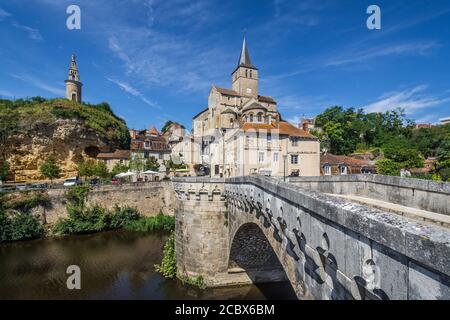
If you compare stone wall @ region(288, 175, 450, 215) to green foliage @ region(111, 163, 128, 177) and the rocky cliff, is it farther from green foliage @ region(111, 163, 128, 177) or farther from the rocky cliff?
the rocky cliff

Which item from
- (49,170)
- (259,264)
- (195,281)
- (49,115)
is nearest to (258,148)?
(259,264)

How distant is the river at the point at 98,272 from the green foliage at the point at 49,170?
11.4 meters

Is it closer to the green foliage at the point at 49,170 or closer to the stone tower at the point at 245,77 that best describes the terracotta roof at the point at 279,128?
the stone tower at the point at 245,77

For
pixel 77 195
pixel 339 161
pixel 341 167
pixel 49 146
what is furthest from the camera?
pixel 49 146

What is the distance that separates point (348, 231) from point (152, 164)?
43.0m

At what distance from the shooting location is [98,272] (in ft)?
62.6

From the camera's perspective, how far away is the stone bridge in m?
2.25

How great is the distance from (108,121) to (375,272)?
4841 centimetres

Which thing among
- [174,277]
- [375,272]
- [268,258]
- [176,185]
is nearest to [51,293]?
[174,277]

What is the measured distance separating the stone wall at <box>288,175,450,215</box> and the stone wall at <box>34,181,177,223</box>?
24090mm

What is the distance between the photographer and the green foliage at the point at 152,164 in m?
42.9

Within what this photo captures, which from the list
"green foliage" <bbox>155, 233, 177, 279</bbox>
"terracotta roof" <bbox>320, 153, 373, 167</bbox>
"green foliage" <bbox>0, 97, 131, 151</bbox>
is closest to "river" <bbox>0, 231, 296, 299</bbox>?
"green foliage" <bbox>155, 233, 177, 279</bbox>

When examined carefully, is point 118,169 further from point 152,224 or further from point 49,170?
point 152,224

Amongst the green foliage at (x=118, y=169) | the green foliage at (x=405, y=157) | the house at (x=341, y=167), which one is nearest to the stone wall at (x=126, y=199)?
the green foliage at (x=118, y=169)
